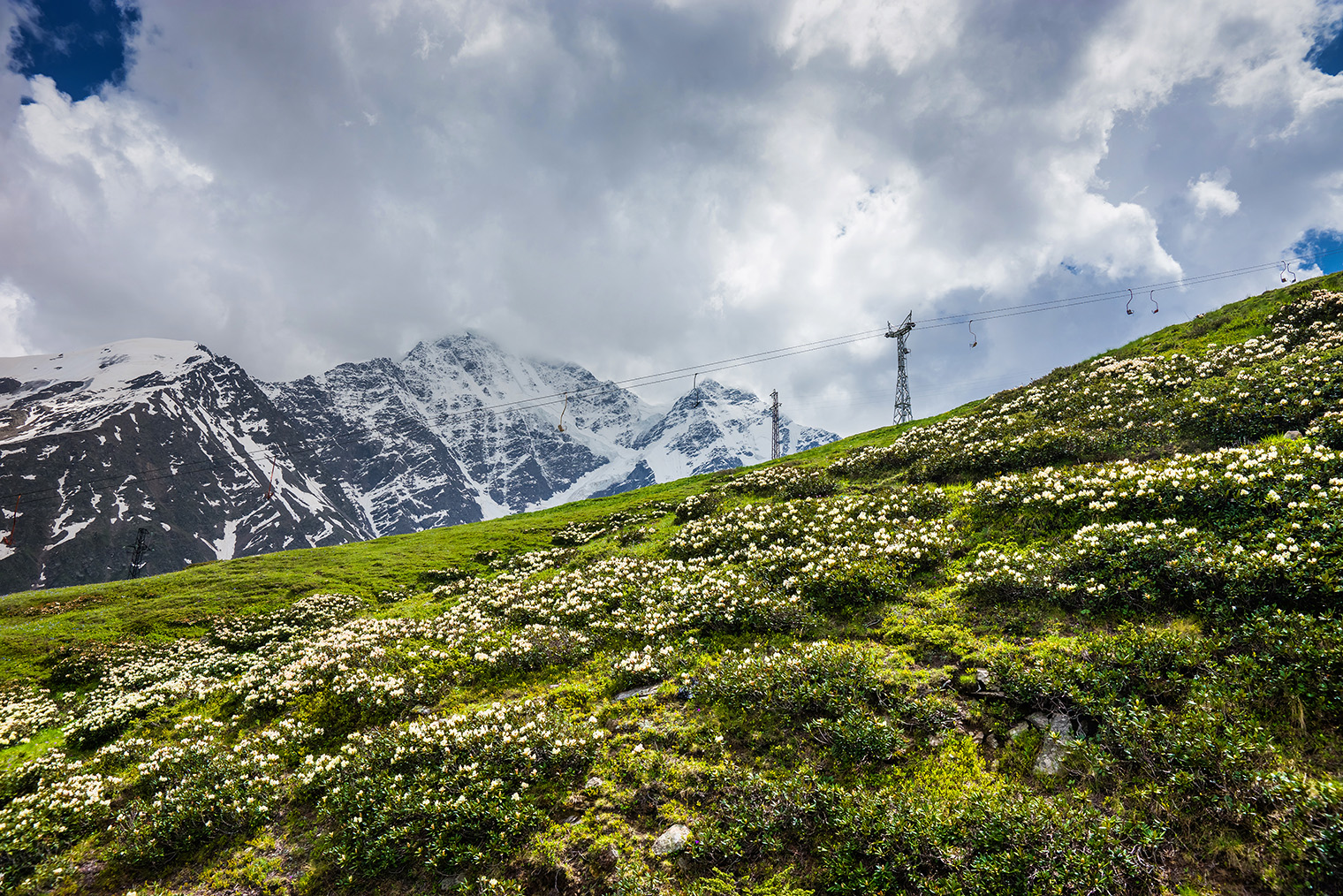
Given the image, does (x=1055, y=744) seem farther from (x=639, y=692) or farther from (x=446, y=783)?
(x=446, y=783)

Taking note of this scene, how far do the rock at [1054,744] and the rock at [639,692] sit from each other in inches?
278

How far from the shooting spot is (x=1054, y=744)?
7746mm

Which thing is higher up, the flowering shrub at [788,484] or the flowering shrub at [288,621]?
the flowering shrub at [788,484]

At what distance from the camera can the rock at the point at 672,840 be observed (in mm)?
7648

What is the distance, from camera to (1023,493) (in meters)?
16.1

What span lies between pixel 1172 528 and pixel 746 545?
11788 millimetres

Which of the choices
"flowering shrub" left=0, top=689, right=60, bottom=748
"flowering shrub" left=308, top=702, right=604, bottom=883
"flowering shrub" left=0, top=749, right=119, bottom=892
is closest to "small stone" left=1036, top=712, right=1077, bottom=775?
"flowering shrub" left=308, top=702, right=604, bottom=883

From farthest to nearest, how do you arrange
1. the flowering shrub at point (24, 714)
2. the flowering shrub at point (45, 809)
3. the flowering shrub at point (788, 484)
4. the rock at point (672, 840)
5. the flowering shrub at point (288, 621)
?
the flowering shrub at point (788, 484) → the flowering shrub at point (288, 621) → the flowering shrub at point (24, 714) → the flowering shrub at point (45, 809) → the rock at point (672, 840)

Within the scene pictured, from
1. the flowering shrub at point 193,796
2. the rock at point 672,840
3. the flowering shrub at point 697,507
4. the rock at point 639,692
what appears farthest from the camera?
the flowering shrub at point 697,507

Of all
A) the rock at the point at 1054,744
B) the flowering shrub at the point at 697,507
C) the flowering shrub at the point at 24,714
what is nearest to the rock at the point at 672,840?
the rock at the point at 1054,744

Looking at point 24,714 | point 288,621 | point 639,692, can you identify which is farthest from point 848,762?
point 288,621

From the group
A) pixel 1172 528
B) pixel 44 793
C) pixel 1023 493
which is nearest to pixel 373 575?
pixel 44 793

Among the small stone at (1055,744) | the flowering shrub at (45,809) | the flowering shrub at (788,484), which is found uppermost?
the flowering shrub at (788,484)

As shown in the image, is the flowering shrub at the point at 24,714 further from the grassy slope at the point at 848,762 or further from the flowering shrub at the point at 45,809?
the flowering shrub at the point at 45,809
